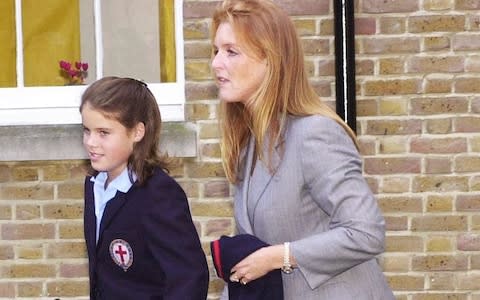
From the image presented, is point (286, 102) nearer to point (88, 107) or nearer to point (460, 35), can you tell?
point (88, 107)

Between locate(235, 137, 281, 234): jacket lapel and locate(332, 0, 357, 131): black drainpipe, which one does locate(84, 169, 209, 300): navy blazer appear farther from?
locate(332, 0, 357, 131): black drainpipe

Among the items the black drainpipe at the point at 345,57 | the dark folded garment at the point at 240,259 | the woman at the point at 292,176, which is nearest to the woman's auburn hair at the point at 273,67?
the woman at the point at 292,176

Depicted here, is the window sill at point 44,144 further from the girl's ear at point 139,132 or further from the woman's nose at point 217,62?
the woman's nose at point 217,62

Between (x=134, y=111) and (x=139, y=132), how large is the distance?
0.21 feet

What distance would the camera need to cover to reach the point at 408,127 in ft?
17.6

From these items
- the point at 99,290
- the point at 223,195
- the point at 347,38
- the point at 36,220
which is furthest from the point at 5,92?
the point at 99,290

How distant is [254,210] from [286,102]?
0.28m

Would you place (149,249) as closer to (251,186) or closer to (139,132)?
(139,132)

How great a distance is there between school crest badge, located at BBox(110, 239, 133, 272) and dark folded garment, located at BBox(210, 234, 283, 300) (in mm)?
426

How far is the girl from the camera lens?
322 centimetres

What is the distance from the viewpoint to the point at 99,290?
332 centimetres

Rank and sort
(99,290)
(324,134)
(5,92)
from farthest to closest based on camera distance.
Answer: (5,92) → (99,290) → (324,134)

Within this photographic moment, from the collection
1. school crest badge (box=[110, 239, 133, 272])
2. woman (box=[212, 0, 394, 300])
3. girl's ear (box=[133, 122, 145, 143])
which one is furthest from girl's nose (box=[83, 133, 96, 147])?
woman (box=[212, 0, 394, 300])

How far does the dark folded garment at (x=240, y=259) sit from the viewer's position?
283 cm
